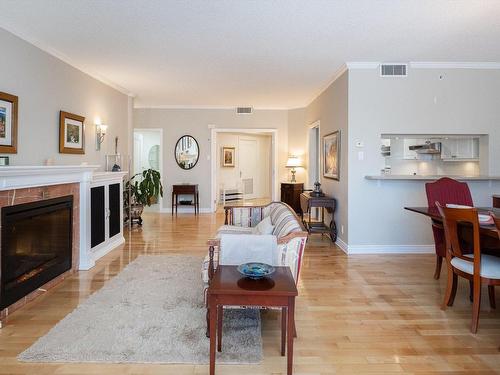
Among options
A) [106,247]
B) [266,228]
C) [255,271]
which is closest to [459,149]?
[266,228]

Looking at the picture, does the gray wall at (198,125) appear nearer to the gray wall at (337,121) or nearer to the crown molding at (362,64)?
the gray wall at (337,121)

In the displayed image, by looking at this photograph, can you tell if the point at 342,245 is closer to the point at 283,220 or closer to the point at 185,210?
the point at 283,220

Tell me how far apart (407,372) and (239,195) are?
927cm

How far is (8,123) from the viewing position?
334 centimetres

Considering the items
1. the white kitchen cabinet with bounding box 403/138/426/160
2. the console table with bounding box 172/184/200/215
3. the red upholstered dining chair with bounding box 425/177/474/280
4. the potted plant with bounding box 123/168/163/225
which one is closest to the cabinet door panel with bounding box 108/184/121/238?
the potted plant with bounding box 123/168/163/225

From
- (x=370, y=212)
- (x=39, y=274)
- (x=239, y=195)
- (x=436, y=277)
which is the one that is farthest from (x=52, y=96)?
(x=239, y=195)

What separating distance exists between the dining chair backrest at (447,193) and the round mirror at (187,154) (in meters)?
5.66

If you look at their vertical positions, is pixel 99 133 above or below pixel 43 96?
below

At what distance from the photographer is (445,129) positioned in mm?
4691

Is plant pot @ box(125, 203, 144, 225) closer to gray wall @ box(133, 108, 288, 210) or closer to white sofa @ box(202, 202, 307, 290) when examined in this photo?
gray wall @ box(133, 108, 288, 210)

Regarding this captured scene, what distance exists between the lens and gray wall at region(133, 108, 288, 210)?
8.23 meters

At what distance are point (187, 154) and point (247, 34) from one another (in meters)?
5.03

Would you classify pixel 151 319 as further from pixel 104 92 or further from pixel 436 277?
pixel 104 92

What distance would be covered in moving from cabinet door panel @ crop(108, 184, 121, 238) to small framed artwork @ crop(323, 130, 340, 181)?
10.8ft
